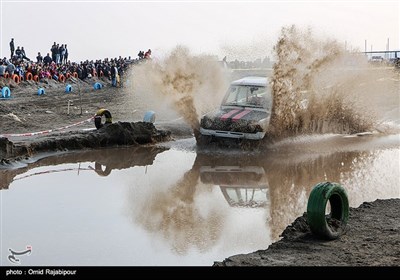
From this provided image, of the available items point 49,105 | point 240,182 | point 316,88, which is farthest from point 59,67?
point 240,182

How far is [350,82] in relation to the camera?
18.1 m

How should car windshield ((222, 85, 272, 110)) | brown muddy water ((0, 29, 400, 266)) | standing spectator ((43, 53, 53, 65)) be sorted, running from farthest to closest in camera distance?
standing spectator ((43, 53, 53, 65))
car windshield ((222, 85, 272, 110))
brown muddy water ((0, 29, 400, 266))

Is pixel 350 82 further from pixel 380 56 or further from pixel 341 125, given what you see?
pixel 380 56

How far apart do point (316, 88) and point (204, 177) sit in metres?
6.83

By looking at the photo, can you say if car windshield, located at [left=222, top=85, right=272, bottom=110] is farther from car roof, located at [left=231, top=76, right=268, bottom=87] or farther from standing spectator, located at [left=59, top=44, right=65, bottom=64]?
standing spectator, located at [left=59, top=44, right=65, bottom=64]

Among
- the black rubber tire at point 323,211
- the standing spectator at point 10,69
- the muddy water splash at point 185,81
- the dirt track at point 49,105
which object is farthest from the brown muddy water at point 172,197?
the standing spectator at point 10,69

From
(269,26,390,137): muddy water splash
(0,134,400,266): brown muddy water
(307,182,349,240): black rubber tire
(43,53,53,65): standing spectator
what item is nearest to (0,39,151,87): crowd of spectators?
(43,53,53,65): standing spectator

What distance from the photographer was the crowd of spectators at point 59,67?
1233 inches

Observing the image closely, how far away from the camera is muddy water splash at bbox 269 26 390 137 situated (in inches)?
612

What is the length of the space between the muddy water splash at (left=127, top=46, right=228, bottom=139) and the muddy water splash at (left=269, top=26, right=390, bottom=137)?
2.60 m

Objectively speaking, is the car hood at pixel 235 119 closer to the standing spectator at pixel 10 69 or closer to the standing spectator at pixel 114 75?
the standing spectator at pixel 10 69

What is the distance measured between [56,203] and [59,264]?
9.52ft

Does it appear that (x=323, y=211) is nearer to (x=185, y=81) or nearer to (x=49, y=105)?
(x=185, y=81)

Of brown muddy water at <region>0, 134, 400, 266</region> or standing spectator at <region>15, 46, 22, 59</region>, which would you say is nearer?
brown muddy water at <region>0, 134, 400, 266</region>
